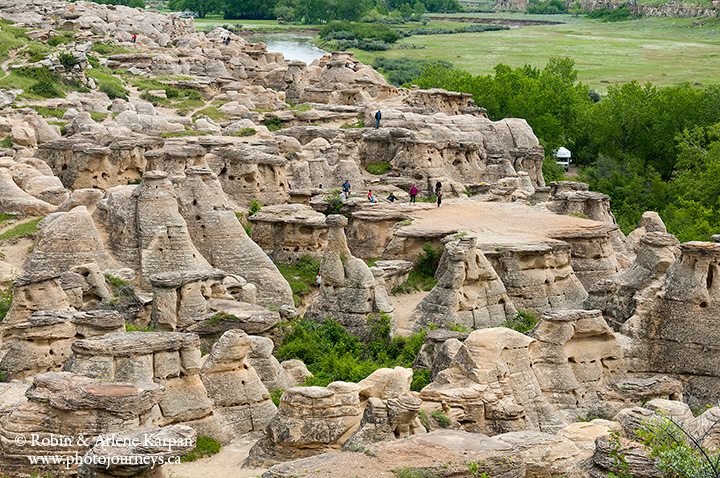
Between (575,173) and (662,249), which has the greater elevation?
(662,249)

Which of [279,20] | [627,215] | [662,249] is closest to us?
[662,249]

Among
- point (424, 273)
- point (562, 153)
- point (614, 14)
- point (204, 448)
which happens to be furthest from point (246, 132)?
point (614, 14)

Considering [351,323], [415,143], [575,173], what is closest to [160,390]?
[351,323]

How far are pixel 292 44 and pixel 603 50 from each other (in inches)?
1561

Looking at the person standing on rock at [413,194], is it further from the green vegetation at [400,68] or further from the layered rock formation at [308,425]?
the green vegetation at [400,68]

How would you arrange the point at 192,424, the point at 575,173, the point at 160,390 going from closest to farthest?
1. the point at 160,390
2. the point at 192,424
3. the point at 575,173

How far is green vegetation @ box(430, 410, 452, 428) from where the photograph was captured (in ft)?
69.9

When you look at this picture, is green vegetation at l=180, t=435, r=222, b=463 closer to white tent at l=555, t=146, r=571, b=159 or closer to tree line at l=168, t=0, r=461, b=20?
white tent at l=555, t=146, r=571, b=159

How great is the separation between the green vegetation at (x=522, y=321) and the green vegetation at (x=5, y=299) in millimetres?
14857

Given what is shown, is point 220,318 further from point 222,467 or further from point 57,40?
point 57,40

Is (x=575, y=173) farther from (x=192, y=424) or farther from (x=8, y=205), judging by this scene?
(x=192, y=424)

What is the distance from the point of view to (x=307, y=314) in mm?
33844

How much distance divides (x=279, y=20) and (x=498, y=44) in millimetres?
40181

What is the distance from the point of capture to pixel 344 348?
104 feet
